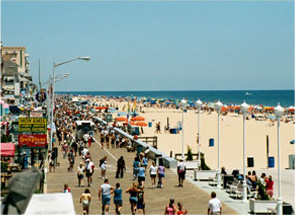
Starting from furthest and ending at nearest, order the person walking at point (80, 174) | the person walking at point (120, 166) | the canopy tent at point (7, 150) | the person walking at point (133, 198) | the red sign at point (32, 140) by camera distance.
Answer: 1. the person walking at point (120, 166)
2. the red sign at point (32, 140)
3. the person walking at point (80, 174)
4. the canopy tent at point (7, 150)
5. the person walking at point (133, 198)

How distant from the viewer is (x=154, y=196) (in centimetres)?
1980

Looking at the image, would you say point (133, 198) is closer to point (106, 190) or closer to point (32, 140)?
point (106, 190)

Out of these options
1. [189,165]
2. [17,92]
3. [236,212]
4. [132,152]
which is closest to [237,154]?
[132,152]

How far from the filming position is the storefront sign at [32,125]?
25.5 m

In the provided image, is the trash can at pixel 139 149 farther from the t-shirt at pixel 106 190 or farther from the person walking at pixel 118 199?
the person walking at pixel 118 199

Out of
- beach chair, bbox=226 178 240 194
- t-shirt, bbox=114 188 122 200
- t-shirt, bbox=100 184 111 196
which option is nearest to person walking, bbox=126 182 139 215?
t-shirt, bbox=114 188 122 200

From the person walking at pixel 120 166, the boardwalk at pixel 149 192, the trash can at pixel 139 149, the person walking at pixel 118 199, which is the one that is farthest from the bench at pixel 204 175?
the trash can at pixel 139 149

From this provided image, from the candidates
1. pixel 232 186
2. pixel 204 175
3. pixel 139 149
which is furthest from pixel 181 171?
pixel 139 149

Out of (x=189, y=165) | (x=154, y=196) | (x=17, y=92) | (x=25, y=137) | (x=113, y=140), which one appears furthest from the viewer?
(x=17, y=92)

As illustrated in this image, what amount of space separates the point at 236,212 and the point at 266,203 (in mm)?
1040

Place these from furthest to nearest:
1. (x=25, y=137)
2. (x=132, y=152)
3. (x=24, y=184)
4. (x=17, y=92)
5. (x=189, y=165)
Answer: (x=17, y=92) < (x=132, y=152) < (x=189, y=165) < (x=25, y=137) < (x=24, y=184)

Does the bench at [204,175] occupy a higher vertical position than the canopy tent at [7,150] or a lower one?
lower

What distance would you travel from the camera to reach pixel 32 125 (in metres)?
25.7

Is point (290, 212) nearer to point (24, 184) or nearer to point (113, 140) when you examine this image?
point (24, 184)
